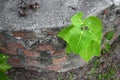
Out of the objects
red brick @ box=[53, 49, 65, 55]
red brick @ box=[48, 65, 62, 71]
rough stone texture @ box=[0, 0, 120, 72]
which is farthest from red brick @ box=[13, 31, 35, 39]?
red brick @ box=[48, 65, 62, 71]

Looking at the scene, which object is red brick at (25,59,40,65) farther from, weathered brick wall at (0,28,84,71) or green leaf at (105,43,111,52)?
green leaf at (105,43,111,52)

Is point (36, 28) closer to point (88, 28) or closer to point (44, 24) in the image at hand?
point (44, 24)

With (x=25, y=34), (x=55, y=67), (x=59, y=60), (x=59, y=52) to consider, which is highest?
(x=25, y=34)

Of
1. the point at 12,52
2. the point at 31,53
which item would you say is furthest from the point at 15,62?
the point at 31,53

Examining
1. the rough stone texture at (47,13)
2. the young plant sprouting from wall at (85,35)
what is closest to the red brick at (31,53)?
the rough stone texture at (47,13)

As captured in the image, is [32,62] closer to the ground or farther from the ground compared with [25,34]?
closer to the ground

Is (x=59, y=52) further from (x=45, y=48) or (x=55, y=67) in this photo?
(x=55, y=67)

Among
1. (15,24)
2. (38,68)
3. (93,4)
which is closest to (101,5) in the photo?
(93,4)
